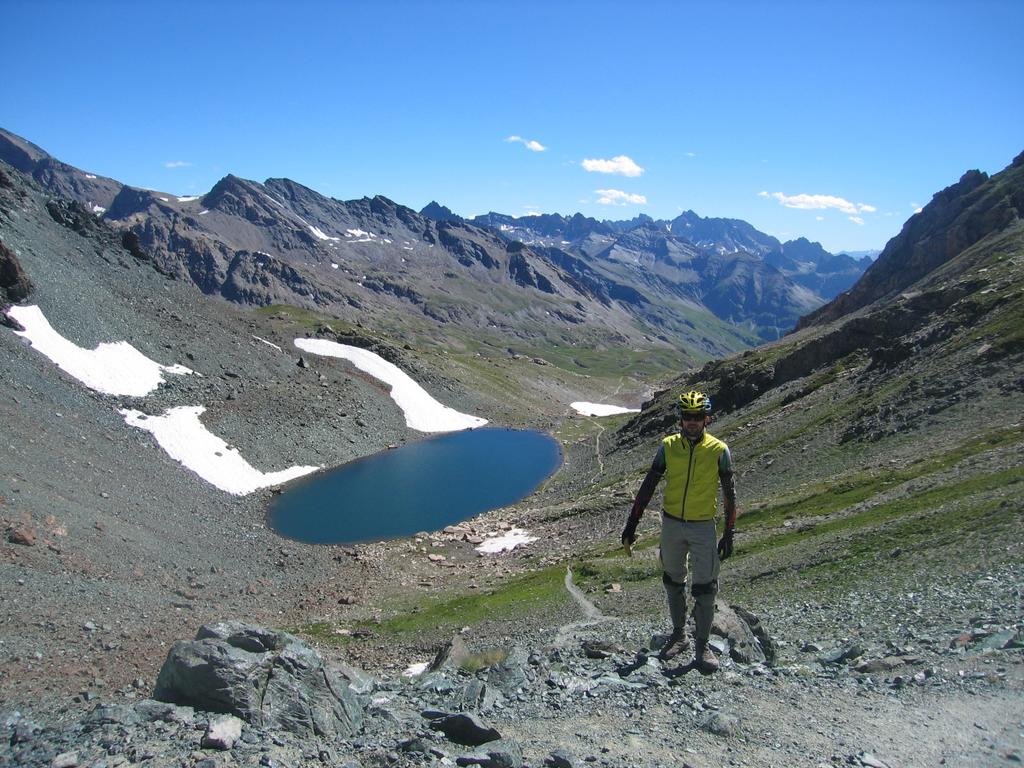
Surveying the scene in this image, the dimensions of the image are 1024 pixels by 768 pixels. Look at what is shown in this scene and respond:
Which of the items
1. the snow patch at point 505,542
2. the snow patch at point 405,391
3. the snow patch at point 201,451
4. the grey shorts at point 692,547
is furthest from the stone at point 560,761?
the snow patch at point 405,391

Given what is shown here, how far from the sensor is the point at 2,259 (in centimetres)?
6938

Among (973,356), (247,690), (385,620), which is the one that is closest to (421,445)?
(385,620)

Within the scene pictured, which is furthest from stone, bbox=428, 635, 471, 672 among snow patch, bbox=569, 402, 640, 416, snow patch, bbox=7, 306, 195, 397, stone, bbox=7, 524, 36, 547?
A: snow patch, bbox=569, 402, 640, 416

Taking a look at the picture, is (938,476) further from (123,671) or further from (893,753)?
(123,671)

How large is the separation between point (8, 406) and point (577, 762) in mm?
58631

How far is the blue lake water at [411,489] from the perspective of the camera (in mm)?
62938

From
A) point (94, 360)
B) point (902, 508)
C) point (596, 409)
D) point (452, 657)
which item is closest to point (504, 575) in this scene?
point (452, 657)

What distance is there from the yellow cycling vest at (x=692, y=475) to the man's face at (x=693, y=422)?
0.19 m

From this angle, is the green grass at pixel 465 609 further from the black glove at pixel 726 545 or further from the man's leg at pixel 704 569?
the black glove at pixel 726 545

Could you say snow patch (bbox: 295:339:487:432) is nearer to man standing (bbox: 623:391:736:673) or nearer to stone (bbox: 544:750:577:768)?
man standing (bbox: 623:391:736:673)

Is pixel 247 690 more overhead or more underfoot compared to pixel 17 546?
more overhead

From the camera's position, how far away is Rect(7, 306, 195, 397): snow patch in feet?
218

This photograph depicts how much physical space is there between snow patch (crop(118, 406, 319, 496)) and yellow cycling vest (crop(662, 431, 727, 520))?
2349 inches

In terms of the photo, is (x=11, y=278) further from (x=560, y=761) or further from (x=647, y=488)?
(x=560, y=761)
